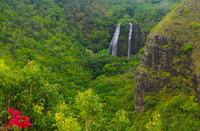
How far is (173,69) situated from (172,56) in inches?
47.6

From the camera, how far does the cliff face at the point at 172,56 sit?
57.9 feet

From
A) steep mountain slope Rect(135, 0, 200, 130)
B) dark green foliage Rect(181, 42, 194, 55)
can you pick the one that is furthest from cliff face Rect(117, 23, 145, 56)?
dark green foliage Rect(181, 42, 194, 55)

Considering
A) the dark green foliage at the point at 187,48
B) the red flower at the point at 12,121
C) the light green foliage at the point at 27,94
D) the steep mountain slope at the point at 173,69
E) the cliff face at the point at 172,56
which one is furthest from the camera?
the dark green foliage at the point at 187,48

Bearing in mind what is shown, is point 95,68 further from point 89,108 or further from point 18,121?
point 18,121

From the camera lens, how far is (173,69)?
738 inches

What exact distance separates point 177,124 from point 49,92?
1018 cm

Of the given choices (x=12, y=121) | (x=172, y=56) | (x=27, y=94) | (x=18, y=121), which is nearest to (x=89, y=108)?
(x=27, y=94)

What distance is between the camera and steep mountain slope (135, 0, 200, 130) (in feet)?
53.1

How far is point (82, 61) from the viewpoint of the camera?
38344 mm

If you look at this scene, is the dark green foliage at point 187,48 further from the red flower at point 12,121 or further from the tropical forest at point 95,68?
the red flower at point 12,121

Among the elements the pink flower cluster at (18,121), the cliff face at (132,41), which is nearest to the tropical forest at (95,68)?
the pink flower cluster at (18,121)

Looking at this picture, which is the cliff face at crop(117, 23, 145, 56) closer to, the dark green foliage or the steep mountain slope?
the steep mountain slope

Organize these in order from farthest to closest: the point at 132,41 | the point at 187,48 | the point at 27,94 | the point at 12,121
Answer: the point at 132,41, the point at 187,48, the point at 27,94, the point at 12,121

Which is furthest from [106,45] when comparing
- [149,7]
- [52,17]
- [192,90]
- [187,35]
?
[192,90]
